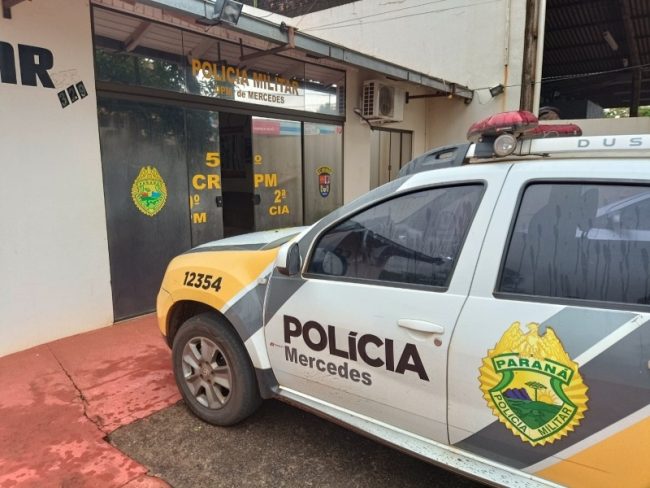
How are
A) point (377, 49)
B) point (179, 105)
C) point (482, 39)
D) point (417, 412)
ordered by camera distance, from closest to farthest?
point (417, 412)
point (179, 105)
point (482, 39)
point (377, 49)

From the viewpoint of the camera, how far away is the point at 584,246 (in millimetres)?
1805

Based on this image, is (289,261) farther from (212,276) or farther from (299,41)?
(299,41)

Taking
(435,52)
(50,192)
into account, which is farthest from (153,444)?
(435,52)

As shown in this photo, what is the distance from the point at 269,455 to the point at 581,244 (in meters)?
2.06

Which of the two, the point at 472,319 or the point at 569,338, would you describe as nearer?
the point at 569,338

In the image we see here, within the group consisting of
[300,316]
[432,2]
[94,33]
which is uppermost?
[432,2]

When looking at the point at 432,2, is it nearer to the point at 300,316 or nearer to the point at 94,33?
the point at 94,33

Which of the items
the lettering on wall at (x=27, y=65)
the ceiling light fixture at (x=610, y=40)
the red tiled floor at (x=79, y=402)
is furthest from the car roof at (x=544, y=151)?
A: the ceiling light fixture at (x=610, y=40)

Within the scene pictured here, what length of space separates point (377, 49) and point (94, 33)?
7098mm

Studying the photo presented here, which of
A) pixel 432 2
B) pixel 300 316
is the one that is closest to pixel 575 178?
pixel 300 316

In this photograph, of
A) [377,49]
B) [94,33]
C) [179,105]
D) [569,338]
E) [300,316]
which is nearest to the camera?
[569,338]

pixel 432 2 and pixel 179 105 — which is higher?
pixel 432 2

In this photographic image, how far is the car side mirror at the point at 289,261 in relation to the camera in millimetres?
2496

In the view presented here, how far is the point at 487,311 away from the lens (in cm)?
189
